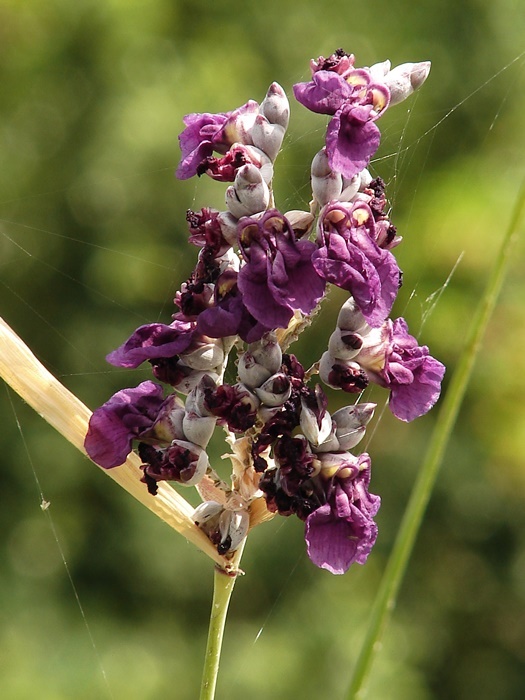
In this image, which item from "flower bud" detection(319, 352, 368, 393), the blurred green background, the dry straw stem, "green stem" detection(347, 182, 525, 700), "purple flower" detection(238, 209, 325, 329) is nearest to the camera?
"green stem" detection(347, 182, 525, 700)

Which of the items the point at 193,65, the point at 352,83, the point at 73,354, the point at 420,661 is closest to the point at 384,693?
the point at 420,661

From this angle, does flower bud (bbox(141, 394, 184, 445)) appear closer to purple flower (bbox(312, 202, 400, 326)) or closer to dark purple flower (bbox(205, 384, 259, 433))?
dark purple flower (bbox(205, 384, 259, 433))

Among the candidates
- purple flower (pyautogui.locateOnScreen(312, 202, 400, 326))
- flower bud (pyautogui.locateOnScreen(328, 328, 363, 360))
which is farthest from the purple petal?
flower bud (pyautogui.locateOnScreen(328, 328, 363, 360))

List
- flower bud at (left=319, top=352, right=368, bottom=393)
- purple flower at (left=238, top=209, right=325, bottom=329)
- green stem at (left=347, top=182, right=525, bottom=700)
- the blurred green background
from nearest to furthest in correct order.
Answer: green stem at (left=347, top=182, right=525, bottom=700) → purple flower at (left=238, top=209, right=325, bottom=329) → flower bud at (left=319, top=352, right=368, bottom=393) → the blurred green background

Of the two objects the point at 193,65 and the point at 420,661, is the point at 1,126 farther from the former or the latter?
the point at 420,661

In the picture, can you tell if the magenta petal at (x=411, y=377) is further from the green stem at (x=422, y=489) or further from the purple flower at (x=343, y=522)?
the green stem at (x=422, y=489)

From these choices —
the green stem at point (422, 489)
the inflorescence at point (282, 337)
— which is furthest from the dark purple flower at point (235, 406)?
the green stem at point (422, 489)

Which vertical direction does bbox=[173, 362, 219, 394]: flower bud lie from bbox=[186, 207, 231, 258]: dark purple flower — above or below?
below
